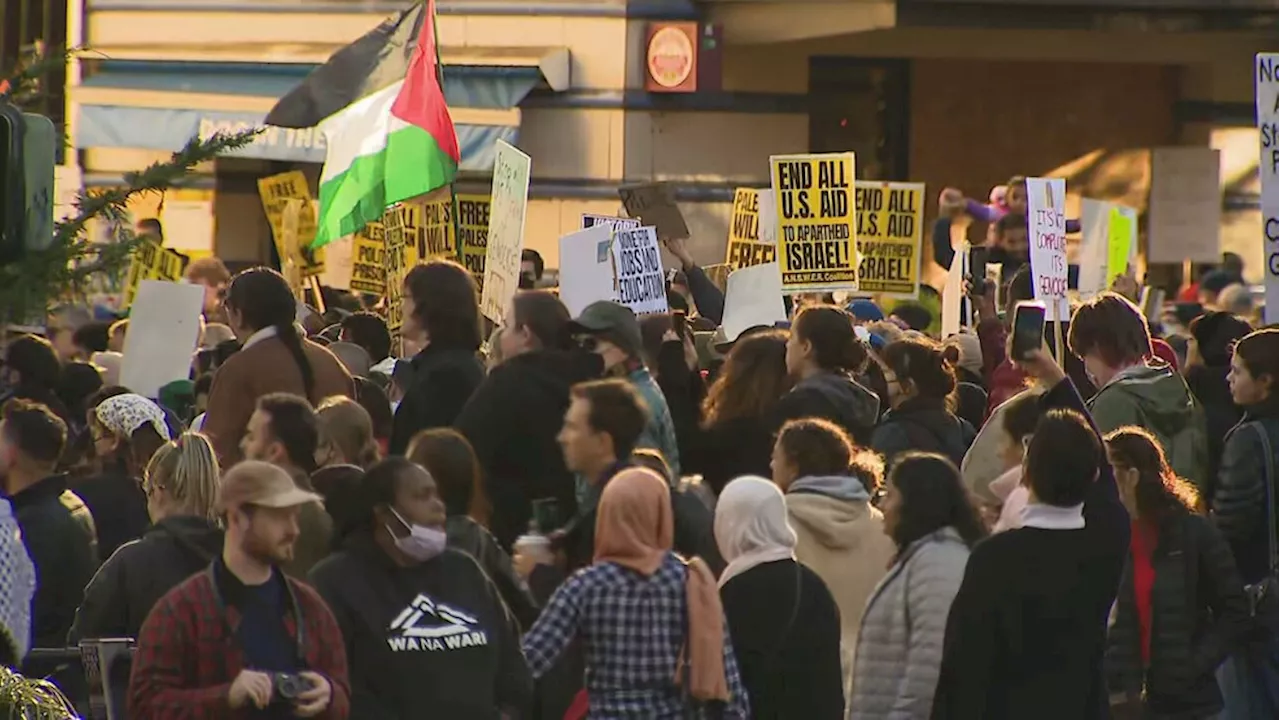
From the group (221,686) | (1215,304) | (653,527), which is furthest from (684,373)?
(1215,304)

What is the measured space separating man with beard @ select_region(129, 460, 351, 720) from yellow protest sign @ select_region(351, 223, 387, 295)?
30.9 feet

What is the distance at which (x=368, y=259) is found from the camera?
52.5 ft

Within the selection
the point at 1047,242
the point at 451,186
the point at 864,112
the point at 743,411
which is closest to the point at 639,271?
the point at 451,186

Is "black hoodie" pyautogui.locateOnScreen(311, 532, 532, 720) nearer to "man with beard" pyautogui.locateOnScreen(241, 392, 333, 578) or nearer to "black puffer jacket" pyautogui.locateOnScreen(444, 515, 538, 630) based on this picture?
"black puffer jacket" pyautogui.locateOnScreen(444, 515, 538, 630)

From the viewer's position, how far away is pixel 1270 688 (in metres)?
9.16

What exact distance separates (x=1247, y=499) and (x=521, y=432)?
8.36 feet

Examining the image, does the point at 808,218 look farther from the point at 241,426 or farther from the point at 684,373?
the point at 241,426

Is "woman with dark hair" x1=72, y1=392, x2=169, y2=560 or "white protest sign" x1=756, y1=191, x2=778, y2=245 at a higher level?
"white protest sign" x1=756, y1=191, x2=778, y2=245

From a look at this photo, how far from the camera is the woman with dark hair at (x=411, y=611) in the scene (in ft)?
22.4

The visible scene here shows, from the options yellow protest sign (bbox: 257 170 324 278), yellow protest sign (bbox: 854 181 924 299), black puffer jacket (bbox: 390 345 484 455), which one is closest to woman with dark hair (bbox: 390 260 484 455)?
black puffer jacket (bbox: 390 345 484 455)

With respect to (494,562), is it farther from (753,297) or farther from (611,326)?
(753,297)

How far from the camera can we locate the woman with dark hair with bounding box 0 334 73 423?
11.1 meters

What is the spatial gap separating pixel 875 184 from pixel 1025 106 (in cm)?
552

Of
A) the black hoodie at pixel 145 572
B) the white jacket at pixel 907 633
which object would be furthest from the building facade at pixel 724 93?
the black hoodie at pixel 145 572
